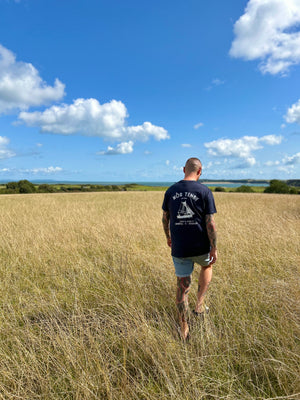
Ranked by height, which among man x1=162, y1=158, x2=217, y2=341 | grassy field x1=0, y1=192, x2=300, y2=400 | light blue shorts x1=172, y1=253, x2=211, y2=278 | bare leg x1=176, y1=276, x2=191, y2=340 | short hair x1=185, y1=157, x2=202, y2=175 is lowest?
grassy field x1=0, y1=192, x2=300, y2=400

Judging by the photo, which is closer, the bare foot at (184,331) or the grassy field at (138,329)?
the grassy field at (138,329)

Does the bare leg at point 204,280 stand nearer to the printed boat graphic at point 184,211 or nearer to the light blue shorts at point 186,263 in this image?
the light blue shorts at point 186,263

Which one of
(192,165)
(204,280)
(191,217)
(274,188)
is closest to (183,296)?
(204,280)

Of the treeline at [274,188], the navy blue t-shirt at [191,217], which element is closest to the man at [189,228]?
the navy blue t-shirt at [191,217]

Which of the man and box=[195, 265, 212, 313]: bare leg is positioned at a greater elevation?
the man

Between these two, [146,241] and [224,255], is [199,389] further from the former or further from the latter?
[146,241]

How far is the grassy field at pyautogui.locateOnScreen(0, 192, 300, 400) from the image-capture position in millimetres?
2117

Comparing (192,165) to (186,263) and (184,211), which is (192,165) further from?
(186,263)

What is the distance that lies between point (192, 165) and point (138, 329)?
2305 mm

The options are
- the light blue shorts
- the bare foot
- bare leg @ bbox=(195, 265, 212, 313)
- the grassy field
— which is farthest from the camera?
bare leg @ bbox=(195, 265, 212, 313)

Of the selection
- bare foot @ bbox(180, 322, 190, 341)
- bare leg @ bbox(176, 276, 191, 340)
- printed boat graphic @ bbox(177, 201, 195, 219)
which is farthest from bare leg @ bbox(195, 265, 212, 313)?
printed boat graphic @ bbox(177, 201, 195, 219)

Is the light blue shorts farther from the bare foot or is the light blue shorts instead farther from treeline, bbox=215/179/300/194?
treeline, bbox=215/179/300/194

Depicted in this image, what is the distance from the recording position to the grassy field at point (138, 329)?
212 cm

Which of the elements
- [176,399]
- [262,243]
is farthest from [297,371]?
[262,243]
